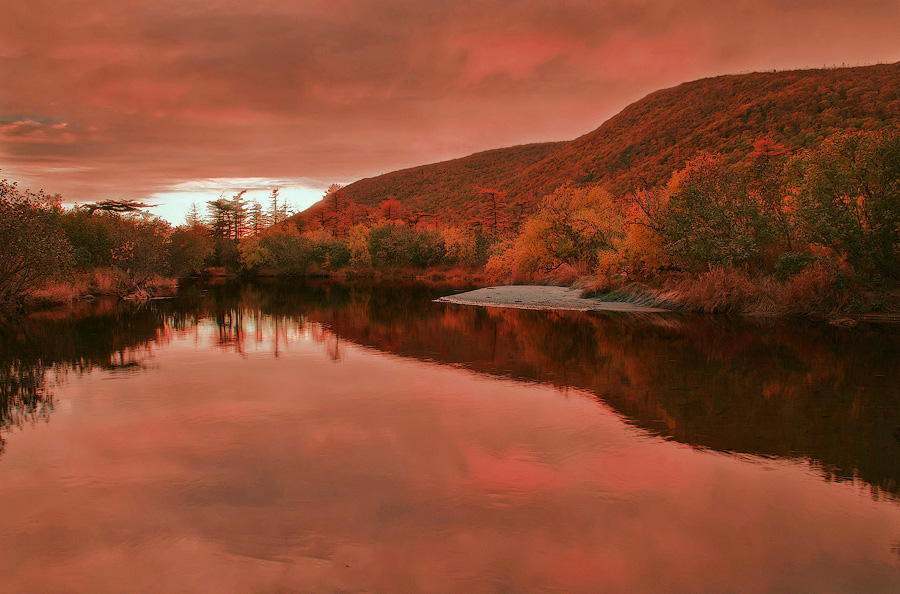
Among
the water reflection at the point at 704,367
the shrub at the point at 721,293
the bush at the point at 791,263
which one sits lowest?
the water reflection at the point at 704,367

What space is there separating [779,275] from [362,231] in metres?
49.1

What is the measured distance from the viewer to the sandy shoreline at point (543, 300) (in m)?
23.5

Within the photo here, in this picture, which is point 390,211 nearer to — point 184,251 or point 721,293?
point 184,251

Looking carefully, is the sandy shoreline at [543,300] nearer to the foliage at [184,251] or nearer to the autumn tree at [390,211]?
the foliage at [184,251]

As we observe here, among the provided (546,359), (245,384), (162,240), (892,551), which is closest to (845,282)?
(546,359)

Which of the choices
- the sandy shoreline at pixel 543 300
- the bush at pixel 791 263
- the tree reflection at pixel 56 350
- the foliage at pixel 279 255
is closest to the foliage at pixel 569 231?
the sandy shoreline at pixel 543 300

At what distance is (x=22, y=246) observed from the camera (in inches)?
841

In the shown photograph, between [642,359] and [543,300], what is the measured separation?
14.3 metres

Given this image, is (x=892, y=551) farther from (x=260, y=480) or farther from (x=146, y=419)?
(x=146, y=419)

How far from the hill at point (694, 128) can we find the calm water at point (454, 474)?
43407 millimetres

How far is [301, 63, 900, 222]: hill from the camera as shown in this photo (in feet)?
188

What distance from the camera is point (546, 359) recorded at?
41.0 ft

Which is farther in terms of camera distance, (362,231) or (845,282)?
(362,231)

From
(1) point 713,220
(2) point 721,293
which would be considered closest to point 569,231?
(1) point 713,220
